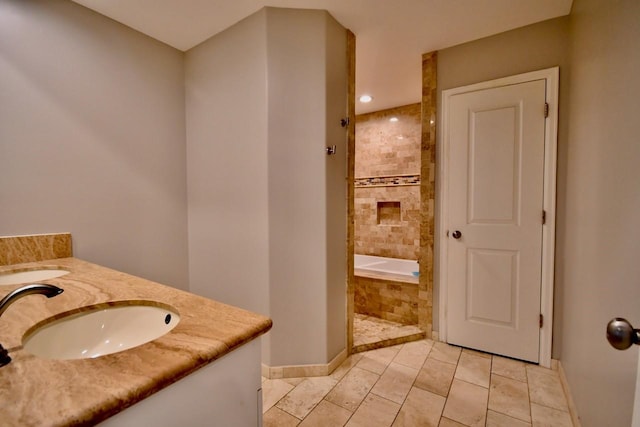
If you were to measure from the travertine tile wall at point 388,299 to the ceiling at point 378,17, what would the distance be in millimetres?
2120

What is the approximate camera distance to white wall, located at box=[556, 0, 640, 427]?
0.97 m

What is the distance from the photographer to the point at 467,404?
165cm

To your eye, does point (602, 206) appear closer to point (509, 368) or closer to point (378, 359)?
point (509, 368)

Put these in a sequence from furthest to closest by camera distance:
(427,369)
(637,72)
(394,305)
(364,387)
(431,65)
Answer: (394,305) → (431,65) → (427,369) → (364,387) → (637,72)

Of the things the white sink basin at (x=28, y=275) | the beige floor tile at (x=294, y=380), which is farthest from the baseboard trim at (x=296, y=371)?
the white sink basin at (x=28, y=275)

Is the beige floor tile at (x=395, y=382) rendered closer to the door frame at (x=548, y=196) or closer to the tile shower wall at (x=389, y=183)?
the door frame at (x=548, y=196)

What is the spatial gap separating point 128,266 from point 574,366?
9.72ft

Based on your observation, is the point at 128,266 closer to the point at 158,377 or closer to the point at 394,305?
the point at 158,377

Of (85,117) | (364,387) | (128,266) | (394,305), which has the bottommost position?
(364,387)

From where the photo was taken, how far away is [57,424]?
0.42 metres

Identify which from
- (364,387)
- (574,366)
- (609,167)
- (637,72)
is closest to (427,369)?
(364,387)

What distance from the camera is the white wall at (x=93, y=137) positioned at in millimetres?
1586

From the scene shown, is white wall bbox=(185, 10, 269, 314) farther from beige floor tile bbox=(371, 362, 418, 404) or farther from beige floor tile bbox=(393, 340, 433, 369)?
beige floor tile bbox=(393, 340, 433, 369)

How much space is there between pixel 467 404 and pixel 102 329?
1.91 meters
